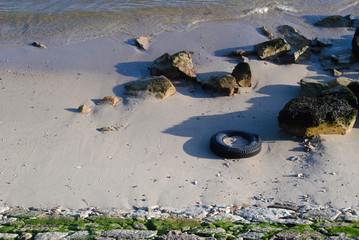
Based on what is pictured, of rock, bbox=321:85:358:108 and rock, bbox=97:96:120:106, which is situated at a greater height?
rock, bbox=321:85:358:108

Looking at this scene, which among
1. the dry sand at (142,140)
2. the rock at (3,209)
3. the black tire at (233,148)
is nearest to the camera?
the rock at (3,209)

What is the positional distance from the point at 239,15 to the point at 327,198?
1001 centimetres

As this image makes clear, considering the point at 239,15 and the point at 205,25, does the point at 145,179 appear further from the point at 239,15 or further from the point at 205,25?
the point at 239,15

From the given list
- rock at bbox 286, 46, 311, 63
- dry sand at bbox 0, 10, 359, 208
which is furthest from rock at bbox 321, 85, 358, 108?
rock at bbox 286, 46, 311, 63

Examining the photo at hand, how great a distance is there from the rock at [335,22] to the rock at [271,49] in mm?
3601

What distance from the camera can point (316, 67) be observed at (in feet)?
44.0

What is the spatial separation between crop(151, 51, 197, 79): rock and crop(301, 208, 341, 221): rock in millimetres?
5552

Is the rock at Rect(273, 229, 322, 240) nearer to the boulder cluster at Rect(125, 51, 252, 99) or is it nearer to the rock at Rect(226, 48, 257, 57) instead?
the boulder cluster at Rect(125, 51, 252, 99)

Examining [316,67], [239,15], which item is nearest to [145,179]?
[316,67]

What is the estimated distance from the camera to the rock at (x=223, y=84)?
463 inches

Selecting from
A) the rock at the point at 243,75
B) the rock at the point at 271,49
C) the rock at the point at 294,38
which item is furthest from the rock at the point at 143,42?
the rock at the point at 294,38

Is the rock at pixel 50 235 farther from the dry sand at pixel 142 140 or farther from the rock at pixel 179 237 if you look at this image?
the dry sand at pixel 142 140

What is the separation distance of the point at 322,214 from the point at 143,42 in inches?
324

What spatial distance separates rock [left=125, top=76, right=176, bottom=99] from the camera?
11.5 meters
